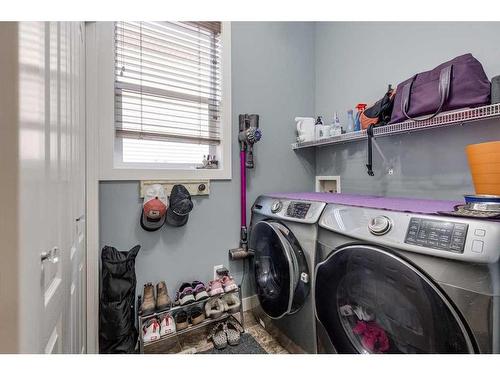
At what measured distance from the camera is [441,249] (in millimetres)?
671

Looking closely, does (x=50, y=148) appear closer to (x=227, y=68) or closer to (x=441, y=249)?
(x=441, y=249)

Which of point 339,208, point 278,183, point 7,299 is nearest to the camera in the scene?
point 7,299

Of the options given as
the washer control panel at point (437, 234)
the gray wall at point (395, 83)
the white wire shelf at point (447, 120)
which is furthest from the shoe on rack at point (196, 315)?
the white wire shelf at point (447, 120)

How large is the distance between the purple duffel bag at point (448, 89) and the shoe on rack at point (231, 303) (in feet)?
4.73

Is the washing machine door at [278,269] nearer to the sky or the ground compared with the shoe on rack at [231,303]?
nearer to the sky

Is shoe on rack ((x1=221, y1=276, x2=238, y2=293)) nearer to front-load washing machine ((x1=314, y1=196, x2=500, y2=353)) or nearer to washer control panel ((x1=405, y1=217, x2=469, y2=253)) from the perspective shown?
front-load washing machine ((x1=314, y1=196, x2=500, y2=353))

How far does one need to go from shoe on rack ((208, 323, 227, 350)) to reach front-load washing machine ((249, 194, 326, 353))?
0.28 m

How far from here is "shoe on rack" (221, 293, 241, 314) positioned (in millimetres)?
1451

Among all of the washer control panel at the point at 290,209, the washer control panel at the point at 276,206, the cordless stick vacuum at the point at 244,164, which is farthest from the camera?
the cordless stick vacuum at the point at 244,164

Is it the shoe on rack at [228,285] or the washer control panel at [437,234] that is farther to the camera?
the shoe on rack at [228,285]

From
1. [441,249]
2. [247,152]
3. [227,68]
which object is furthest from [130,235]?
[441,249]

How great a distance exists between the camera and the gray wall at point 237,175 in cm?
139

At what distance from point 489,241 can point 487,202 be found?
0.23 m

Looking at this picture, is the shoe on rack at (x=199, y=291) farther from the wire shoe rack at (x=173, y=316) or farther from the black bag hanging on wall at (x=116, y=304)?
the black bag hanging on wall at (x=116, y=304)
